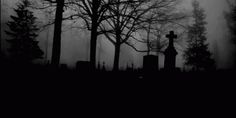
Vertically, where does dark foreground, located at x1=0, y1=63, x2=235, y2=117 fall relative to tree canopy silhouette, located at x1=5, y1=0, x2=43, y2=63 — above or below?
below

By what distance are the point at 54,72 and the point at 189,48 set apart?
74.9 feet

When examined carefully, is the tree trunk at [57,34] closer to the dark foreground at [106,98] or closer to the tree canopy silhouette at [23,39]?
the dark foreground at [106,98]

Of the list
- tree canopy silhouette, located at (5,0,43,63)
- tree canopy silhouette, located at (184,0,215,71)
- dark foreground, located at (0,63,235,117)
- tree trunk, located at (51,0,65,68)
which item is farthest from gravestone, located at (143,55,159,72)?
tree canopy silhouette, located at (5,0,43,63)

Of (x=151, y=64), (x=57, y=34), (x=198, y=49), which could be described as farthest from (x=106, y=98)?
(x=198, y=49)

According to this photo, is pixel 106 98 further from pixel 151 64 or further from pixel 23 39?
pixel 23 39

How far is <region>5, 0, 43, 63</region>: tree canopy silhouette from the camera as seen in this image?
84.3 feet

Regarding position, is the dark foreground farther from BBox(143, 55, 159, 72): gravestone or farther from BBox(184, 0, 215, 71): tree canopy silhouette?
BBox(184, 0, 215, 71): tree canopy silhouette

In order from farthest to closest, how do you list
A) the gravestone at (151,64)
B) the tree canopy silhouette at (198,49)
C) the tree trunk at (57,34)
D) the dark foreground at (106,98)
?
1. the tree canopy silhouette at (198,49)
2. the gravestone at (151,64)
3. the tree trunk at (57,34)
4. the dark foreground at (106,98)

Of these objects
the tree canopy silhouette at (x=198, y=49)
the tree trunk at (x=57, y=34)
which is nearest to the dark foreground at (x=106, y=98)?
the tree trunk at (x=57, y=34)

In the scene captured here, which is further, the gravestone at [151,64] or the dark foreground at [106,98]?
the gravestone at [151,64]

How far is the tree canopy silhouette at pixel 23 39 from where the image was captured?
2571 centimetres

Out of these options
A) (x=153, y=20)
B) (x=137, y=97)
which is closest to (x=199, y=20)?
(x=153, y=20)

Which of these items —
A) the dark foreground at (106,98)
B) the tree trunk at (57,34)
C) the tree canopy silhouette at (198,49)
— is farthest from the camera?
the tree canopy silhouette at (198,49)

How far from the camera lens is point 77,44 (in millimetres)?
66688
